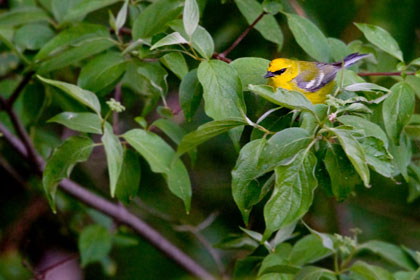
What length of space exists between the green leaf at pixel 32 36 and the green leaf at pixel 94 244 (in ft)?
2.95

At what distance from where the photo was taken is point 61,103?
5.96ft

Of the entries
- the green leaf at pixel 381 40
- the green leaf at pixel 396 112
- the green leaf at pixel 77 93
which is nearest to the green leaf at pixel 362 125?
the green leaf at pixel 396 112

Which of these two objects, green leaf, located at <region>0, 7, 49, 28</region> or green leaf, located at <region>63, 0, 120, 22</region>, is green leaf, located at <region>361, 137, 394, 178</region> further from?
green leaf, located at <region>0, 7, 49, 28</region>

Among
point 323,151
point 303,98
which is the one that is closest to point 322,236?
point 323,151

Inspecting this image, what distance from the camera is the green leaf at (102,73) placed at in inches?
68.5

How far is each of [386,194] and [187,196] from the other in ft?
6.85

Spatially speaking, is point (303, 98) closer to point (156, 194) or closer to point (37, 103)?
point (37, 103)

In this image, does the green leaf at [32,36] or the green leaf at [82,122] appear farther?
the green leaf at [32,36]

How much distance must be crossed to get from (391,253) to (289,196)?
0.84 meters

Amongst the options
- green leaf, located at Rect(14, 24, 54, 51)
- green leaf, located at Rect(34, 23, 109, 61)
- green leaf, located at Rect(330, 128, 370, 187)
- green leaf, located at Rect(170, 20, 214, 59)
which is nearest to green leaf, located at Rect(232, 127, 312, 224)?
green leaf, located at Rect(330, 128, 370, 187)

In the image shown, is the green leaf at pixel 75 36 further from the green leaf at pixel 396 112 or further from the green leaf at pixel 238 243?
the green leaf at pixel 396 112

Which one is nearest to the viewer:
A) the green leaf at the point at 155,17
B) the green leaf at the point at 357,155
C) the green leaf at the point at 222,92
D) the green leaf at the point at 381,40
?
the green leaf at the point at 357,155

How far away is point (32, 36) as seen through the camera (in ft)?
6.70

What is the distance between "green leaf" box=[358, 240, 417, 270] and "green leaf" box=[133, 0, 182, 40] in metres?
0.93
